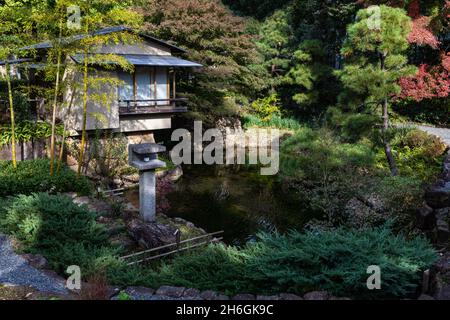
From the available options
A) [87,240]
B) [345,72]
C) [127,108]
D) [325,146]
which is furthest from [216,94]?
Answer: [87,240]

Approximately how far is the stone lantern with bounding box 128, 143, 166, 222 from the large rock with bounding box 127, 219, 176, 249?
2.91 feet

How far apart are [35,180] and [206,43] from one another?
9618 millimetres

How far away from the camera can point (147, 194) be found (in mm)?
10031

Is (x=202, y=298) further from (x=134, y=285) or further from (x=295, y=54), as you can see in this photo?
(x=295, y=54)

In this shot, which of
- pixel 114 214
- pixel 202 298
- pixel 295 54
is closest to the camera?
pixel 202 298

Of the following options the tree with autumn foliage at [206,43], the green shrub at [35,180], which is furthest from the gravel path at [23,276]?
the tree with autumn foliage at [206,43]

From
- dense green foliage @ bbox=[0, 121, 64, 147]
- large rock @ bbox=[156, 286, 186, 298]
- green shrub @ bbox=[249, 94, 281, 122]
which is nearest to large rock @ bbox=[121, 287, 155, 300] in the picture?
large rock @ bbox=[156, 286, 186, 298]

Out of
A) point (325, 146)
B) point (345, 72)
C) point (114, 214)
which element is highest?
point (345, 72)

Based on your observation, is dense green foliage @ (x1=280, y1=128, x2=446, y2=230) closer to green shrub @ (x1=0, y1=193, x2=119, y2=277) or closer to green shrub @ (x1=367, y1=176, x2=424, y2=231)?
green shrub @ (x1=367, y1=176, x2=424, y2=231)

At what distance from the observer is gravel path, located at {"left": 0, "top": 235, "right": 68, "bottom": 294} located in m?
5.69

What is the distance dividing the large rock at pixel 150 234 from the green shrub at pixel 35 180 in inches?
111

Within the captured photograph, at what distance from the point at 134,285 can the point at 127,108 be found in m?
9.72
